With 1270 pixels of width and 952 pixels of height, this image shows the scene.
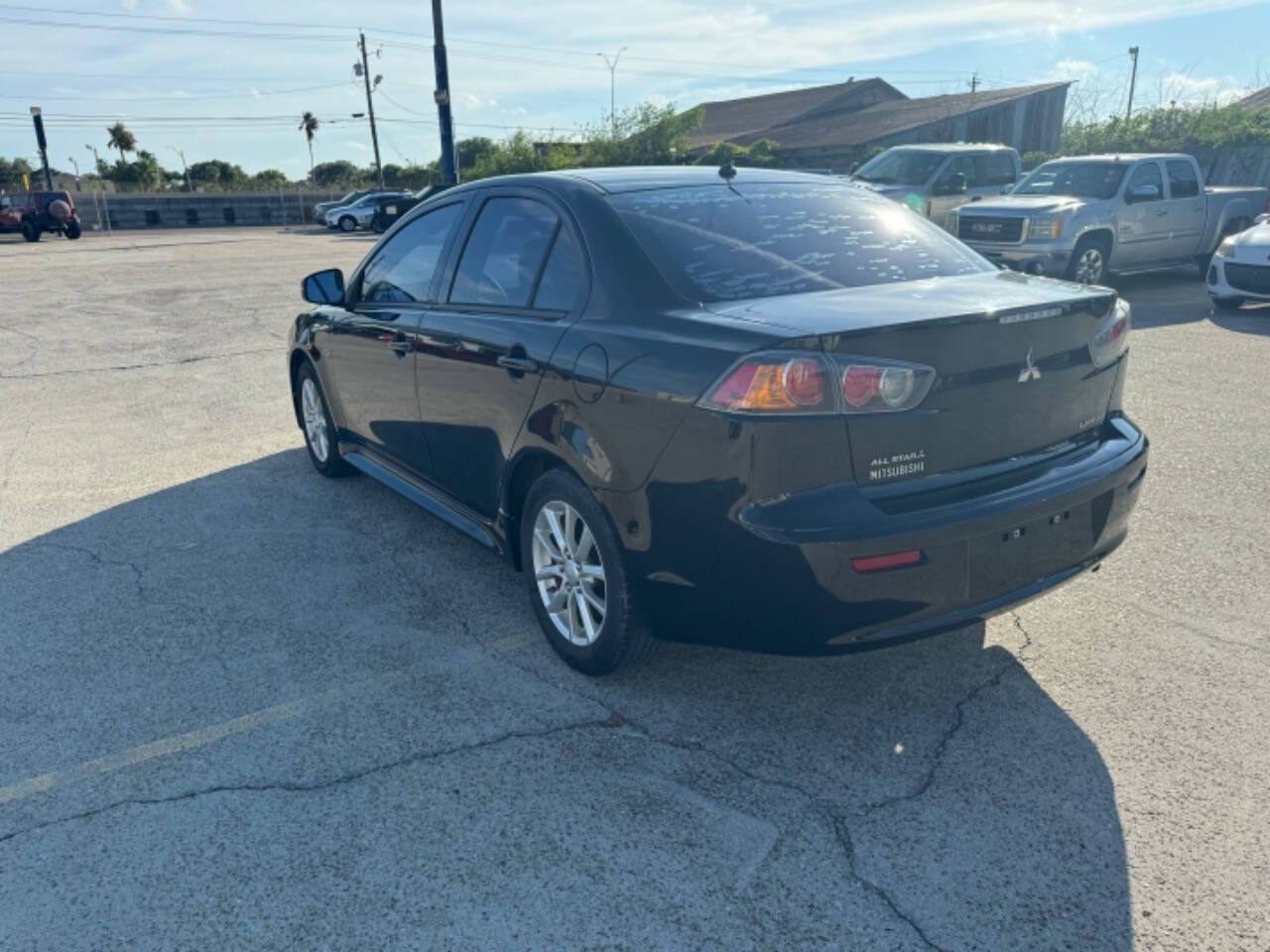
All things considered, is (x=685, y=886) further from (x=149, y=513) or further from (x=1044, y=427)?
(x=149, y=513)

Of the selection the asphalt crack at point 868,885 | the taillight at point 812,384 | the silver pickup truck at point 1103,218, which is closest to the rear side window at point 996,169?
the silver pickup truck at point 1103,218

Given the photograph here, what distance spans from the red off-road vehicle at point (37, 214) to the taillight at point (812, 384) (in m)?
38.2

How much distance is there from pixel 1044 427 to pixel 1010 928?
1509mm

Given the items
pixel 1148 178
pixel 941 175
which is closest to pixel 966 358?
pixel 1148 178

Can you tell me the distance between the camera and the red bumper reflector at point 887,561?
8.66 ft

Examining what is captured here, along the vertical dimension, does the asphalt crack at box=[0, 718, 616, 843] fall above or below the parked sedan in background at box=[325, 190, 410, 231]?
below

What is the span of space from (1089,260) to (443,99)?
54.4 ft

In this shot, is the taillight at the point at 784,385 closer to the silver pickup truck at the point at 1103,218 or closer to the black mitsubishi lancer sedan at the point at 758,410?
the black mitsubishi lancer sedan at the point at 758,410

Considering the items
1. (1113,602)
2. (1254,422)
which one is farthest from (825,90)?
(1113,602)

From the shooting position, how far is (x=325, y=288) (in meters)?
5.09

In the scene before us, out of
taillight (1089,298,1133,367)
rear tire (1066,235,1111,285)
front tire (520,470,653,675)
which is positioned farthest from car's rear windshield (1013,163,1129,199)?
front tire (520,470,653,675)

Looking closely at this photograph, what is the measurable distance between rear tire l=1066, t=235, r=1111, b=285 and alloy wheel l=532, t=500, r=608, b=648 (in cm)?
1073

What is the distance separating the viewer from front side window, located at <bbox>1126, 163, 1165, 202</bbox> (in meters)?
12.9

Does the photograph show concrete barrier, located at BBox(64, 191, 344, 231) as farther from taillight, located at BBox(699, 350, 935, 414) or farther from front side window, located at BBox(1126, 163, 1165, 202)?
taillight, located at BBox(699, 350, 935, 414)
